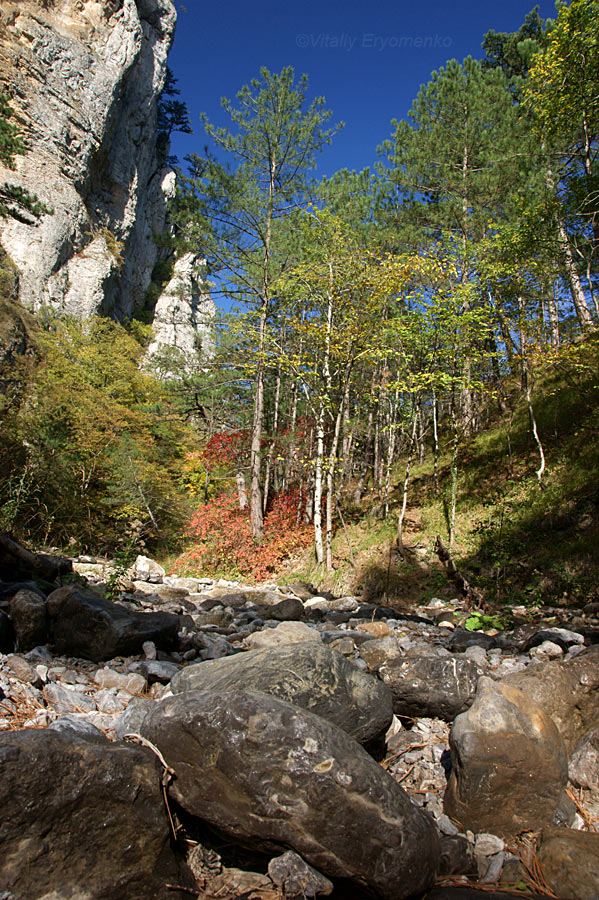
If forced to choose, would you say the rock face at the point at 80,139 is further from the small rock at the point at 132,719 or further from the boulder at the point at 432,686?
the boulder at the point at 432,686

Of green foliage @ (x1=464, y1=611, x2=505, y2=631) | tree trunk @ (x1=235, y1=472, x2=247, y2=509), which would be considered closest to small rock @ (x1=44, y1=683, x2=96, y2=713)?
green foliage @ (x1=464, y1=611, x2=505, y2=631)

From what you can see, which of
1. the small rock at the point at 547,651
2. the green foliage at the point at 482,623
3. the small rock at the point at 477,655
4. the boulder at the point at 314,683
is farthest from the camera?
the green foliage at the point at 482,623

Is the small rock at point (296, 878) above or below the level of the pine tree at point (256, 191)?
below

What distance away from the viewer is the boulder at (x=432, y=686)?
354 centimetres

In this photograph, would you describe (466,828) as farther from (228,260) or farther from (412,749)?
(228,260)

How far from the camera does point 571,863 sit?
212 centimetres

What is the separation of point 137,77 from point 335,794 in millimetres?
55098

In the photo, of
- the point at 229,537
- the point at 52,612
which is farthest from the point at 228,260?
the point at 52,612

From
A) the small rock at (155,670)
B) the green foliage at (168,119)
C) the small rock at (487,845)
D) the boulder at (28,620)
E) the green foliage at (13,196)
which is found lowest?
the small rock at (487,845)

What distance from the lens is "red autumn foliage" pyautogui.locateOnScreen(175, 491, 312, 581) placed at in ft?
46.4

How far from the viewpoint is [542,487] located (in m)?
9.52

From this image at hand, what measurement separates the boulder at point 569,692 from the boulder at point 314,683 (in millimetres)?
951

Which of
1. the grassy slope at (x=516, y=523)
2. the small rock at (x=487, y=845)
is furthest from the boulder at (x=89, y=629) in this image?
the grassy slope at (x=516, y=523)

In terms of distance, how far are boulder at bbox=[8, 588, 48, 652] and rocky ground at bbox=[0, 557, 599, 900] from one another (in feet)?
0.07
